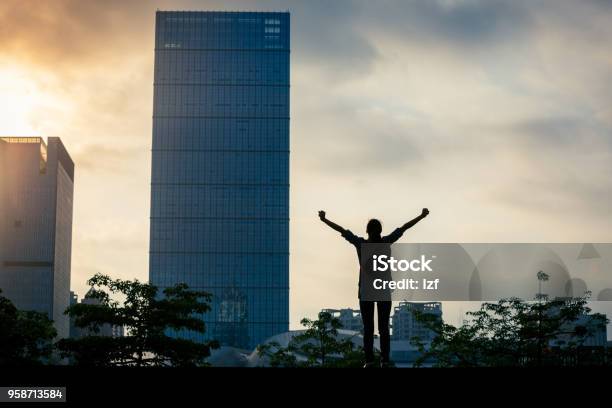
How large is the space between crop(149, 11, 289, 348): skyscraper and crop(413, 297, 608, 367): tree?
388 feet

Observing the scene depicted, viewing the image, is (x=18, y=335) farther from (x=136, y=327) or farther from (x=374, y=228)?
(x=374, y=228)

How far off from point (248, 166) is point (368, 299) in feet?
499

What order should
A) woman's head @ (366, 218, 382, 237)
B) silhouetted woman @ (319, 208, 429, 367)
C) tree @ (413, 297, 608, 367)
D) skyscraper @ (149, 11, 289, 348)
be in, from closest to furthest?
silhouetted woman @ (319, 208, 429, 367), woman's head @ (366, 218, 382, 237), tree @ (413, 297, 608, 367), skyscraper @ (149, 11, 289, 348)

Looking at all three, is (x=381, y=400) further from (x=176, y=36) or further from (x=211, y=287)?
(x=176, y=36)

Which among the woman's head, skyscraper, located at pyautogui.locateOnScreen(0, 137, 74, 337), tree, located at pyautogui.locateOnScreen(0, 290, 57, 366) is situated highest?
skyscraper, located at pyautogui.locateOnScreen(0, 137, 74, 337)

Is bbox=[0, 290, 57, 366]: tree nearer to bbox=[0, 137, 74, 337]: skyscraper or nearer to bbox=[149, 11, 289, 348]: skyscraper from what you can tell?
bbox=[149, 11, 289, 348]: skyscraper

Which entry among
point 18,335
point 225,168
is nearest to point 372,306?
point 18,335

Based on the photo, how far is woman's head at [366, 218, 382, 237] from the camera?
10.6 metres

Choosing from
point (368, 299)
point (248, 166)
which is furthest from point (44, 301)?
point (368, 299)

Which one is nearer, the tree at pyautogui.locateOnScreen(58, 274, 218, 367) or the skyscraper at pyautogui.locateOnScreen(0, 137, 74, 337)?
the tree at pyautogui.locateOnScreen(58, 274, 218, 367)

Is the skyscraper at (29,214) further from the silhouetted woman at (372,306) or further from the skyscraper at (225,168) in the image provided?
the silhouetted woman at (372,306)

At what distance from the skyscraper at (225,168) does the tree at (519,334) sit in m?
118

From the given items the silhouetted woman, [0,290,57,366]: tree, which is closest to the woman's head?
the silhouetted woman

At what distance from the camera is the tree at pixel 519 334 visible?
36.5m
